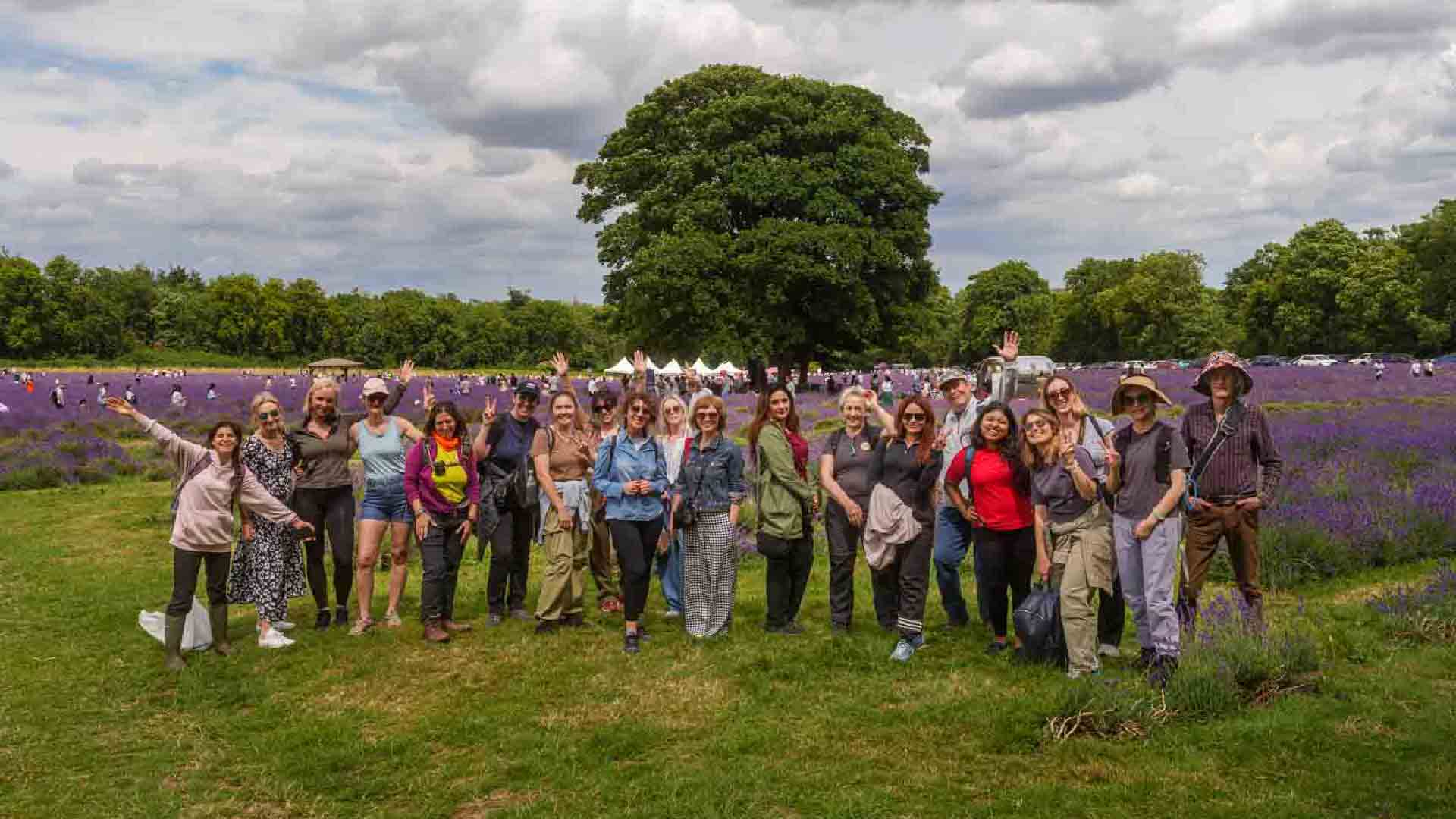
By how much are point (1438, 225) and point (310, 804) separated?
85847mm

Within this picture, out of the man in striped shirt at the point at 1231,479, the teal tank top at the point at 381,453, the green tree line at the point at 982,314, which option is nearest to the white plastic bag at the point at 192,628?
the teal tank top at the point at 381,453

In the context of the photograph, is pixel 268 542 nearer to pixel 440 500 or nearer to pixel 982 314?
pixel 440 500

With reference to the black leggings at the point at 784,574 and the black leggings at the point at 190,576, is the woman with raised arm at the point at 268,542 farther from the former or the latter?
the black leggings at the point at 784,574

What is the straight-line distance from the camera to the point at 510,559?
8562mm

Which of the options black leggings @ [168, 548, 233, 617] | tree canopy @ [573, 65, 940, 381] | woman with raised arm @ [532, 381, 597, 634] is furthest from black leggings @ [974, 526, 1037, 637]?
tree canopy @ [573, 65, 940, 381]

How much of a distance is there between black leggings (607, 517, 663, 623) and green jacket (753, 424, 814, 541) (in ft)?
2.98

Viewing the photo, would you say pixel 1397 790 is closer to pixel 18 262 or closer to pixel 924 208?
pixel 924 208

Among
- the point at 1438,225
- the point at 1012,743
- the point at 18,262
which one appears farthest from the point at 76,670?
the point at 18,262

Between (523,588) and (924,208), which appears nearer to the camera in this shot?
(523,588)

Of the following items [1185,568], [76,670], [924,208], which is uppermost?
[924,208]

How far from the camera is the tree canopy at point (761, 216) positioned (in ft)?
104

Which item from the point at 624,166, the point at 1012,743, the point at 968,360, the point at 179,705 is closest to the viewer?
the point at 1012,743

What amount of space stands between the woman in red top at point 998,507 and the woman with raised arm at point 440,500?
378 cm

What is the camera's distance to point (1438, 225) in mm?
71312
